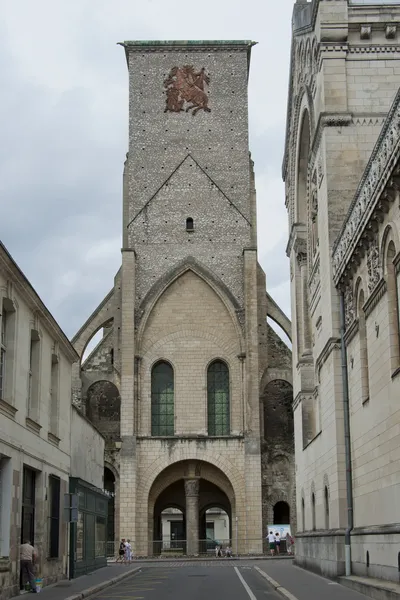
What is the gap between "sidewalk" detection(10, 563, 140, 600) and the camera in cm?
1822

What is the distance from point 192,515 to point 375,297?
101 feet

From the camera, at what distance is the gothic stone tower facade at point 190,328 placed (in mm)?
46875

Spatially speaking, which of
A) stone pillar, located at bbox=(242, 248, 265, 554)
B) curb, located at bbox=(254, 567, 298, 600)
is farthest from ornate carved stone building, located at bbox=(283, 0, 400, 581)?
stone pillar, located at bbox=(242, 248, 265, 554)

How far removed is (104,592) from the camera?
2106cm

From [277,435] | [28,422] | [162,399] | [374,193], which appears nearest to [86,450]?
[28,422]

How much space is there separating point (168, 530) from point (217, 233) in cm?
3829

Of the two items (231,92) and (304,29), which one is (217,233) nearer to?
(231,92)

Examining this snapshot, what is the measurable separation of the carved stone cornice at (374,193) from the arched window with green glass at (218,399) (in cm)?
2756

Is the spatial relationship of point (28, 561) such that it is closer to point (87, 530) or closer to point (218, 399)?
point (87, 530)

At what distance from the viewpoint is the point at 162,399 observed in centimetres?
4847

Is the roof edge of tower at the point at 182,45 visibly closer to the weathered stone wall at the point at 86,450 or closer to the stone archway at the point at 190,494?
the stone archway at the point at 190,494

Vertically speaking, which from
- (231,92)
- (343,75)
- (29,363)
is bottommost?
(29,363)

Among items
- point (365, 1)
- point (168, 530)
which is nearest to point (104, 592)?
point (365, 1)

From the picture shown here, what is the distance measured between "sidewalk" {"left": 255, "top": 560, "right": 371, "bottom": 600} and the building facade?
5502 mm
